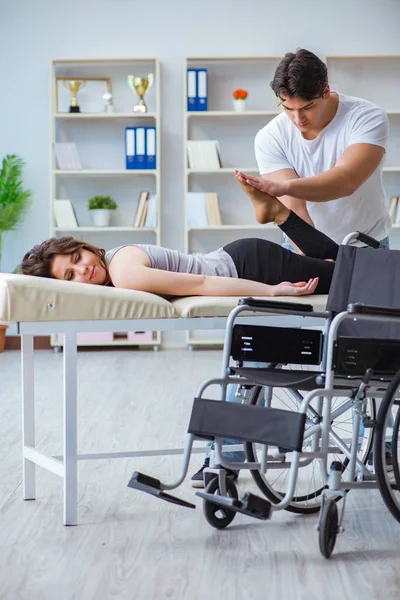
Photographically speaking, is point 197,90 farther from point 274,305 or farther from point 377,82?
point 274,305

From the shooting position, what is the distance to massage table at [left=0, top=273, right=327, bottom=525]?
7.45 ft

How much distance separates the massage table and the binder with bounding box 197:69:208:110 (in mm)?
4091

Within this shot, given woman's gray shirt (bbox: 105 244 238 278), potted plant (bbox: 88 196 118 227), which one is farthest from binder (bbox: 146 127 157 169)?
woman's gray shirt (bbox: 105 244 238 278)

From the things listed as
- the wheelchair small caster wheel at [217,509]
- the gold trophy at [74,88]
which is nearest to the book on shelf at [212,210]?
the gold trophy at [74,88]

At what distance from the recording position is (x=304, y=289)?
8.36 feet

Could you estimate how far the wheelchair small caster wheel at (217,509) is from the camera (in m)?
2.21

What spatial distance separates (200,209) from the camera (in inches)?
251

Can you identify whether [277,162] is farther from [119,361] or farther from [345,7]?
[345,7]

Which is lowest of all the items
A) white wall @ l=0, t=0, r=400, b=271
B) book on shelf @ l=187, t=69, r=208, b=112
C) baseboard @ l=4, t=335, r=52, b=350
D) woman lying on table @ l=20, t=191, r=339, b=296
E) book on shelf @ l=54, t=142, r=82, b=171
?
baseboard @ l=4, t=335, r=52, b=350

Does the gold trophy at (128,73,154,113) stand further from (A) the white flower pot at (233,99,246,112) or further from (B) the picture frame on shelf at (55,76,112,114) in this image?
(A) the white flower pot at (233,99,246,112)

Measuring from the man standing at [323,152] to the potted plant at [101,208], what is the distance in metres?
3.40

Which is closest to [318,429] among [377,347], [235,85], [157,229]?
[377,347]

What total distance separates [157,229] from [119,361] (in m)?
1.10

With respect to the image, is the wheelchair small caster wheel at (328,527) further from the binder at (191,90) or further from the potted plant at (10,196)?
the binder at (191,90)
